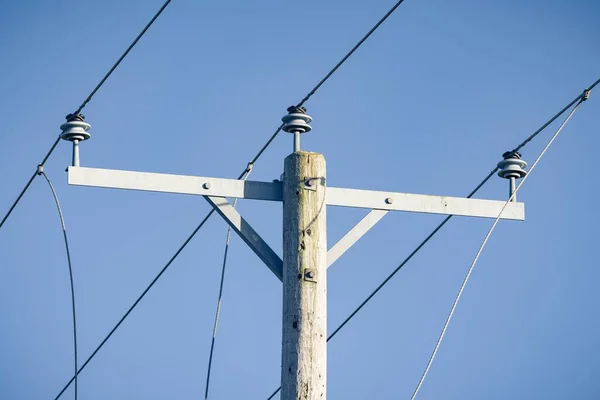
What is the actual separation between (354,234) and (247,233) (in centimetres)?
83

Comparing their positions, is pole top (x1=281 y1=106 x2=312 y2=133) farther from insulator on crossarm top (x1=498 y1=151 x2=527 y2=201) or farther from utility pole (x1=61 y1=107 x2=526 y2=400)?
insulator on crossarm top (x1=498 y1=151 x2=527 y2=201)

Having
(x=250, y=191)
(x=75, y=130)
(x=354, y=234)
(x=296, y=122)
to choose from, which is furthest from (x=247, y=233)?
(x=75, y=130)

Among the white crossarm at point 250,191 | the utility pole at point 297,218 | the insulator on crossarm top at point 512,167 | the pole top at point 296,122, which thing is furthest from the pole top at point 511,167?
the pole top at point 296,122

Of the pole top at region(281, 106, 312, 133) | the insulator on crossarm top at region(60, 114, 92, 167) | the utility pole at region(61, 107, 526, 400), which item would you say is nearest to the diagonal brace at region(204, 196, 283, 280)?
the utility pole at region(61, 107, 526, 400)

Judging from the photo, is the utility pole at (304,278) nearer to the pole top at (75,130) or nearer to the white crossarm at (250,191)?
the white crossarm at (250,191)

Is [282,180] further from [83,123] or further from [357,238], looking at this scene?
[83,123]

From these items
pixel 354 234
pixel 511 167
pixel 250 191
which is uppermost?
pixel 511 167

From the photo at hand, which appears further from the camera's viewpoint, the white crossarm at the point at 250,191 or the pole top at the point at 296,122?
the pole top at the point at 296,122

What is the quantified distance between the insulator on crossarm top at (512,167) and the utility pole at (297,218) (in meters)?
1.42

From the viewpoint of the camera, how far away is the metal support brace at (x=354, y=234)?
8.00m

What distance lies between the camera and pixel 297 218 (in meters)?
7.73

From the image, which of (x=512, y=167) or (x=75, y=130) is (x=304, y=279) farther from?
(x=512, y=167)

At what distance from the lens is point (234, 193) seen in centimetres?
798

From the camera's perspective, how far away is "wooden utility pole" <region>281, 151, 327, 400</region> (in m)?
7.41
